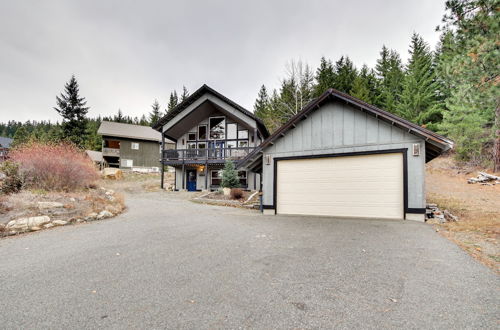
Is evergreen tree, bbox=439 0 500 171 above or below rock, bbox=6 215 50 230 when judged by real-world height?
above

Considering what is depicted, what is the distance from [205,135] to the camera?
21031 millimetres

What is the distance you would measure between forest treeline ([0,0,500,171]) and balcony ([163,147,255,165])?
20.5 feet

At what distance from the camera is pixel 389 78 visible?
29.5 metres

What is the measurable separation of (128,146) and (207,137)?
17.4 m

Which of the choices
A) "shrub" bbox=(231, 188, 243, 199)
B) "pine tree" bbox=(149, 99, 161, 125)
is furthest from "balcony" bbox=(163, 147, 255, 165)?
"pine tree" bbox=(149, 99, 161, 125)

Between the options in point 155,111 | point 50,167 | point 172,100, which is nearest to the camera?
point 50,167

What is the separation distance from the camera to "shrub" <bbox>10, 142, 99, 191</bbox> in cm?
927

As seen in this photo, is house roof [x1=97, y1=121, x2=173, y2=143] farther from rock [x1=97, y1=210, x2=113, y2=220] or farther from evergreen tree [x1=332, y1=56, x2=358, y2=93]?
evergreen tree [x1=332, y1=56, x2=358, y2=93]

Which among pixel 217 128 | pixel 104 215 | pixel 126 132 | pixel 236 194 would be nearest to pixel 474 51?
pixel 236 194

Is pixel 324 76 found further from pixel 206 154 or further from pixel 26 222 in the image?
pixel 26 222

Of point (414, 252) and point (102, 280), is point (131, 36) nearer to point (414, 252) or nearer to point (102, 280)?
point (102, 280)

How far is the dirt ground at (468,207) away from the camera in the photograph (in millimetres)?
4714

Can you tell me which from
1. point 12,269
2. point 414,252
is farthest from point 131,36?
point 414,252

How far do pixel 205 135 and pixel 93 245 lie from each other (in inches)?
662
